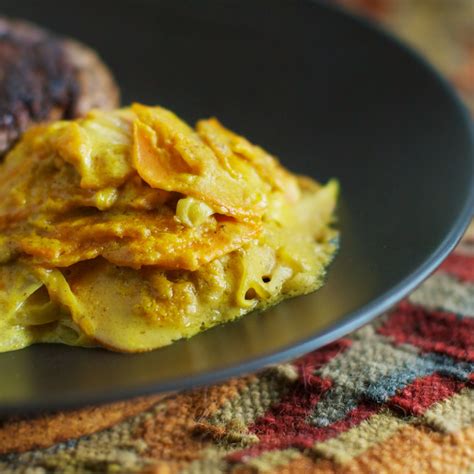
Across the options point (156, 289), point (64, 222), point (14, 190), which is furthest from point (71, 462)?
point (14, 190)

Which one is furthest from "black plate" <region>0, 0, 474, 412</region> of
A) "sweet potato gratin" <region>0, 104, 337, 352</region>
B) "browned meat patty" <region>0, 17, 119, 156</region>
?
"browned meat patty" <region>0, 17, 119, 156</region>

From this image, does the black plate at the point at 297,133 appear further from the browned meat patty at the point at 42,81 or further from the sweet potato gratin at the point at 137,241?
the browned meat patty at the point at 42,81

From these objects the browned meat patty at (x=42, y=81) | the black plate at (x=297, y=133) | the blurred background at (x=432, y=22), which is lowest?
the browned meat patty at (x=42, y=81)

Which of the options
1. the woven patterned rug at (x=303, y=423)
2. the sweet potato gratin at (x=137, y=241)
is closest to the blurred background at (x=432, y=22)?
the woven patterned rug at (x=303, y=423)

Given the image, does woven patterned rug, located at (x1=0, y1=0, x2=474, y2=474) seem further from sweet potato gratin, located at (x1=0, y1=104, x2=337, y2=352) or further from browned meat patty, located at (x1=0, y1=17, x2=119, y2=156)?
browned meat patty, located at (x1=0, y1=17, x2=119, y2=156)

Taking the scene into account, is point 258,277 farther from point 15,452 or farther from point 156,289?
point 15,452
